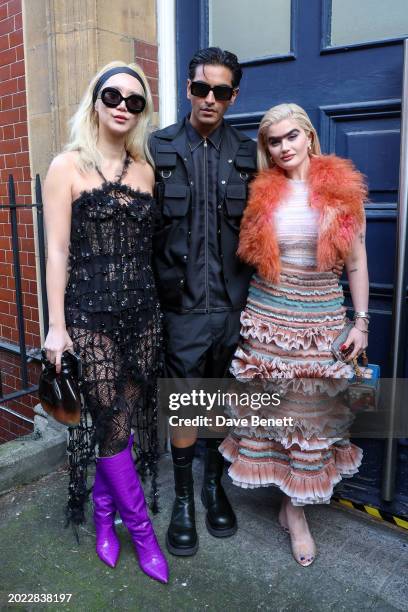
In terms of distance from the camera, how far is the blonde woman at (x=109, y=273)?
7.28ft

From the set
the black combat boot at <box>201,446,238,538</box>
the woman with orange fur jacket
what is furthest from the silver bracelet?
the black combat boot at <box>201,446,238,538</box>

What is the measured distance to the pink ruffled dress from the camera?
240 cm

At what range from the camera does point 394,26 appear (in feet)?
8.58

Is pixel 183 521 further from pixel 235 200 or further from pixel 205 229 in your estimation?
pixel 235 200

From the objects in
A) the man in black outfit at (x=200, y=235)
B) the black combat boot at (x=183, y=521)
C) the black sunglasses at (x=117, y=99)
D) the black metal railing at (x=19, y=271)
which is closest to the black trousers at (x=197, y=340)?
the man in black outfit at (x=200, y=235)

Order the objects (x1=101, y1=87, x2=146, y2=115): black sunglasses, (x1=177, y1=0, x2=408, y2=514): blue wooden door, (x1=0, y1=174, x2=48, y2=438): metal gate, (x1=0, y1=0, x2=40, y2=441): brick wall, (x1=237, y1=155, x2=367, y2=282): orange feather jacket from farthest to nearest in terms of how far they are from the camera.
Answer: (x1=0, y1=0, x2=40, y2=441): brick wall → (x1=0, y1=174, x2=48, y2=438): metal gate → (x1=177, y1=0, x2=408, y2=514): blue wooden door → (x1=237, y1=155, x2=367, y2=282): orange feather jacket → (x1=101, y1=87, x2=146, y2=115): black sunglasses

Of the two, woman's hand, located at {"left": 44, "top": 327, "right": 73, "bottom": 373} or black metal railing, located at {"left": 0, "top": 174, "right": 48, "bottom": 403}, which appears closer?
woman's hand, located at {"left": 44, "top": 327, "right": 73, "bottom": 373}

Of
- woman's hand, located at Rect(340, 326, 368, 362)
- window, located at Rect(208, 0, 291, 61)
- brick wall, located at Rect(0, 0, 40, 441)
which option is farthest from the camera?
brick wall, located at Rect(0, 0, 40, 441)

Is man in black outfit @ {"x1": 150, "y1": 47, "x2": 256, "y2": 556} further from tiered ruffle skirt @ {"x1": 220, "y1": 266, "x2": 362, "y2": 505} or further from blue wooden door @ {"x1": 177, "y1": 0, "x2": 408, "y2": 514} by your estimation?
blue wooden door @ {"x1": 177, "y1": 0, "x2": 408, "y2": 514}

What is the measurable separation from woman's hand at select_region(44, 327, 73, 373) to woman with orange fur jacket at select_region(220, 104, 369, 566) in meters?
0.80

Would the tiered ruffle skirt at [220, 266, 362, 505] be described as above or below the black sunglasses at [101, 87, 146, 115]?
below

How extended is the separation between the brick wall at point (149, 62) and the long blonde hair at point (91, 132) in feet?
3.75

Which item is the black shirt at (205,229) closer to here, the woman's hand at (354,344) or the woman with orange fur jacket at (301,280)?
the woman with orange fur jacket at (301,280)

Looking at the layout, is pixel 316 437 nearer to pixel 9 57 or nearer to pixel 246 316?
pixel 246 316
